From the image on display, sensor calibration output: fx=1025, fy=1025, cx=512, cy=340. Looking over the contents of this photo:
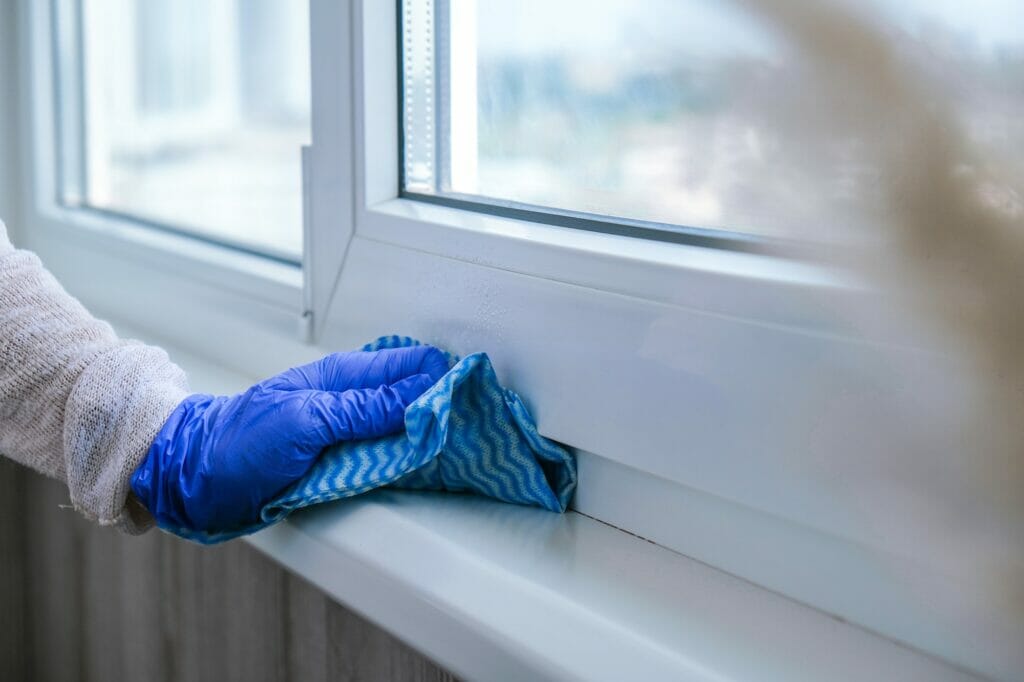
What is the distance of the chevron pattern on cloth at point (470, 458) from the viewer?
1.86 ft

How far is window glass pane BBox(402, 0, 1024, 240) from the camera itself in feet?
1.02

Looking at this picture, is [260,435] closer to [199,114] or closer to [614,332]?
[614,332]

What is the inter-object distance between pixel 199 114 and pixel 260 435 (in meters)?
0.51

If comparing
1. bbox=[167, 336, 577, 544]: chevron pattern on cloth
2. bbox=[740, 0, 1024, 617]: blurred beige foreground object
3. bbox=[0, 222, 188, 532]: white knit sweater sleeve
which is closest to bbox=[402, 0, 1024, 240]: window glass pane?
bbox=[740, 0, 1024, 617]: blurred beige foreground object

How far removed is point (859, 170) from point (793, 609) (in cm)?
21

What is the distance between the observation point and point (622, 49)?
55cm

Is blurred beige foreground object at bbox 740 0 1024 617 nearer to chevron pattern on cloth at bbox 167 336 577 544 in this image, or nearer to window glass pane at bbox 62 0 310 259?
chevron pattern on cloth at bbox 167 336 577 544

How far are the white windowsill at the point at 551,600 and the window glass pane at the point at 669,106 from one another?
6.8 inches

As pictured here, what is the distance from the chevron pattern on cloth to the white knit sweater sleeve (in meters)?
0.09

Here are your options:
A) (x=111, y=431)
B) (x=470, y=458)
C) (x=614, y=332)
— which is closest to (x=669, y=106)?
(x=614, y=332)

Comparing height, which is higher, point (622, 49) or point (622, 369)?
point (622, 49)

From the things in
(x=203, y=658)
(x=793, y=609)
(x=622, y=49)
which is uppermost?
(x=622, y=49)

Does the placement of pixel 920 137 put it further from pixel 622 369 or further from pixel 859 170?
pixel 622 369

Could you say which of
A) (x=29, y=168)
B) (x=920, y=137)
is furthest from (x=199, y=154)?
(x=920, y=137)
